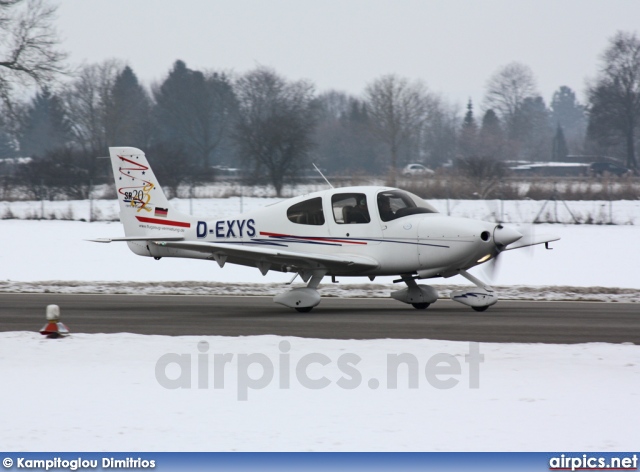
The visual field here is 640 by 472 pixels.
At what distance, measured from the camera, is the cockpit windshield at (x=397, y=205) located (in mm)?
14289

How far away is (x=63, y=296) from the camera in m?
17.5

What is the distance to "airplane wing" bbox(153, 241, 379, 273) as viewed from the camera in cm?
1384

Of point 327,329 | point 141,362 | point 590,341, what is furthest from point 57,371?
point 590,341

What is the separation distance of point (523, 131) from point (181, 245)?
346ft

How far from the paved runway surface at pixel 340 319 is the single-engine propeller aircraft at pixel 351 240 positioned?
0.57 metres

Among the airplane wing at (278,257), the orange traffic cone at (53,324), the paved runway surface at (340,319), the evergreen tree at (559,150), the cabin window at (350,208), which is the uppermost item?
the evergreen tree at (559,150)

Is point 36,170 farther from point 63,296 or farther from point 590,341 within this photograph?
point 590,341

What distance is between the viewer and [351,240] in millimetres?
14422

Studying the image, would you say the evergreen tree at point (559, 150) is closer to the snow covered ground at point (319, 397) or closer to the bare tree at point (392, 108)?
the bare tree at point (392, 108)

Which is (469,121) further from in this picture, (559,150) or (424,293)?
(424,293)

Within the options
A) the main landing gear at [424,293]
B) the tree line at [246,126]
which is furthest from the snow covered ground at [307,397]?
the tree line at [246,126]

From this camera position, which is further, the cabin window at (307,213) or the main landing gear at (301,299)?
the cabin window at (307,213)

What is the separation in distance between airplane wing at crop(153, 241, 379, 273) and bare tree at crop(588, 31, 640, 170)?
207ft

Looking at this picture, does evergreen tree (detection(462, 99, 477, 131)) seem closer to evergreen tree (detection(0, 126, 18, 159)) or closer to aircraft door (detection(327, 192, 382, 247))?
evergreen tree (detection(0, 126, 18, 159))
